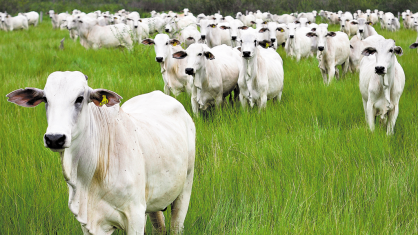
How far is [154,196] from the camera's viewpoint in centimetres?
264

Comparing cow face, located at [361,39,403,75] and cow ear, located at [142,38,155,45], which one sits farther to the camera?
cow ear, located at [142,38,155,45]

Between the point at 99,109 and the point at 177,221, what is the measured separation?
1.10 meters

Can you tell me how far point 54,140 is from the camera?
6.03 feet

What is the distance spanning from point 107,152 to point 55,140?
21.0 inches

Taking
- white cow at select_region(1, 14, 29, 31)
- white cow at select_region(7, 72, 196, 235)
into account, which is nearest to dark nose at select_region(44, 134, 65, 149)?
white cow at select_region(7, 72, 196, 235)

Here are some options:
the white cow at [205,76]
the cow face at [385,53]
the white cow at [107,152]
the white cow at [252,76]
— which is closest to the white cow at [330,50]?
the white cow at [252,76]

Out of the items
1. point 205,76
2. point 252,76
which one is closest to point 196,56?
point 205,76

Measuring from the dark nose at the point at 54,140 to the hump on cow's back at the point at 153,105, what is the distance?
109 cm

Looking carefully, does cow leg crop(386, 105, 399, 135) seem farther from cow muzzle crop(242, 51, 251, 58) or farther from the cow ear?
the cow ear

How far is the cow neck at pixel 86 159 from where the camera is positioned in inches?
84.1

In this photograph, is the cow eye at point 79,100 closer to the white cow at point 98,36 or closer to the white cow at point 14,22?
the white cow at point 98,36

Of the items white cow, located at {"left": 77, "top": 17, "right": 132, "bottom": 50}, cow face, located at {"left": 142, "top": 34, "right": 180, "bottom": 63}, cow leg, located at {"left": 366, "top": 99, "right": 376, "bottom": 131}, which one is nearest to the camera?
cow leg, located at {"left": 366, "top": 99, "right": 376, "bottom": 131}

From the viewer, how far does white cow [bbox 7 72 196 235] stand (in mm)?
2020

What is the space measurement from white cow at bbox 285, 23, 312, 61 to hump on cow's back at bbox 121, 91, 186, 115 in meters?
10.9
